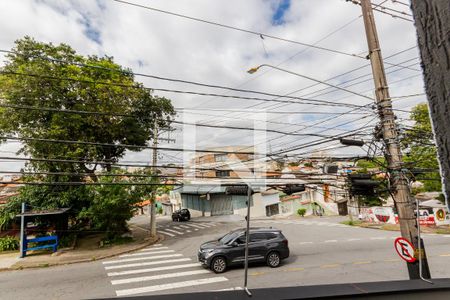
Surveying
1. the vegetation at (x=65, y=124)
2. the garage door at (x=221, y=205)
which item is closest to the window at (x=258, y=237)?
the vegetation at (x=65, y=124)

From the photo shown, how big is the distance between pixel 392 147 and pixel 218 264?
28.3ft

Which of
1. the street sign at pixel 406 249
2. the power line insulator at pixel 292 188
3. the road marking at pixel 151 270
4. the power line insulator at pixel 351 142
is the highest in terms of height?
the power line insulator at pixel 351 142

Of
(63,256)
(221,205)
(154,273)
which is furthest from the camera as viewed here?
(221,205)

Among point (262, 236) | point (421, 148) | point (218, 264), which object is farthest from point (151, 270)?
point (421, 148)

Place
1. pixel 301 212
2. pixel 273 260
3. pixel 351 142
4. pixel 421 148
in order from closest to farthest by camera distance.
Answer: pixel 351 142
pixel 273 260
pixel 421 148
pixel 301 212

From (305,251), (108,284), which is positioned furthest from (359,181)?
(108,284)

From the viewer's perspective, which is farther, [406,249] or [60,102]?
[60,102]

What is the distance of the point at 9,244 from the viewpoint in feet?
60.0

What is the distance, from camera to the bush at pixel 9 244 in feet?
59.5

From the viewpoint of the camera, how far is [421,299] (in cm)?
203

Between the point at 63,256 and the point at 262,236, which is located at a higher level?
the point at 262,236

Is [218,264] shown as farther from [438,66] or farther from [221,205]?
[221,205]

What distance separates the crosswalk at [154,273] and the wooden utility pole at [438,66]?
1086 cm

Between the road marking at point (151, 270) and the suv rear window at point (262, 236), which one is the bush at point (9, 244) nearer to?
the road marking at point (151, 270)
